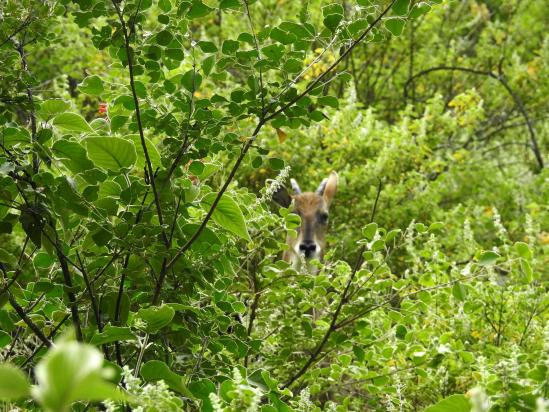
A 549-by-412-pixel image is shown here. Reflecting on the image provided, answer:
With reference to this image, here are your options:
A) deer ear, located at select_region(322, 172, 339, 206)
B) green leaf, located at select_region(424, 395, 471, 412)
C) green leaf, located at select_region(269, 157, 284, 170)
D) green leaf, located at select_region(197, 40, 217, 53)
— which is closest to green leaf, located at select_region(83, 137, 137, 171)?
green leaf, located at select_region(197, 40, 217, 53)

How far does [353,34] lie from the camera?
95.6 inches

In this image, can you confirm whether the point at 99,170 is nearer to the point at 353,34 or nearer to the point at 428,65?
the point at 353,34

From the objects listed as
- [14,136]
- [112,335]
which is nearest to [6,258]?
[14,136]

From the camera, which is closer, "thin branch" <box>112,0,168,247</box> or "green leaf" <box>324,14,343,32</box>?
"thin branch" <box>112,0,168,247</box>

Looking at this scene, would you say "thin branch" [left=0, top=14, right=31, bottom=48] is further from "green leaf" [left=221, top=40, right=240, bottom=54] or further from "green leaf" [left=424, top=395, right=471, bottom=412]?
"green leaf" [left=424, top=395, right=471, bottom=412]

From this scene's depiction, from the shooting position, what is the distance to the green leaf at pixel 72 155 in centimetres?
224

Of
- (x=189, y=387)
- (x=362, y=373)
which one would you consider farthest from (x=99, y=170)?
(x=362, y=373)

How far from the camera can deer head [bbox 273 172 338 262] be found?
7.89 m

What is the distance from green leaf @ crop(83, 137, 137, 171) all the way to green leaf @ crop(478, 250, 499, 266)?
1142 millimetres

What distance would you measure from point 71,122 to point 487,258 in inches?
52.4

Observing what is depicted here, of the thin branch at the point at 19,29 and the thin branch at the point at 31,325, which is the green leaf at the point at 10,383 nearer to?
the thin branch at the point at 31,325

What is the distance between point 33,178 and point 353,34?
3.20 feet

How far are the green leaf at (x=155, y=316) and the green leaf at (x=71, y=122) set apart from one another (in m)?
0.65

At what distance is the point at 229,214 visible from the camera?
2486 millimetres
